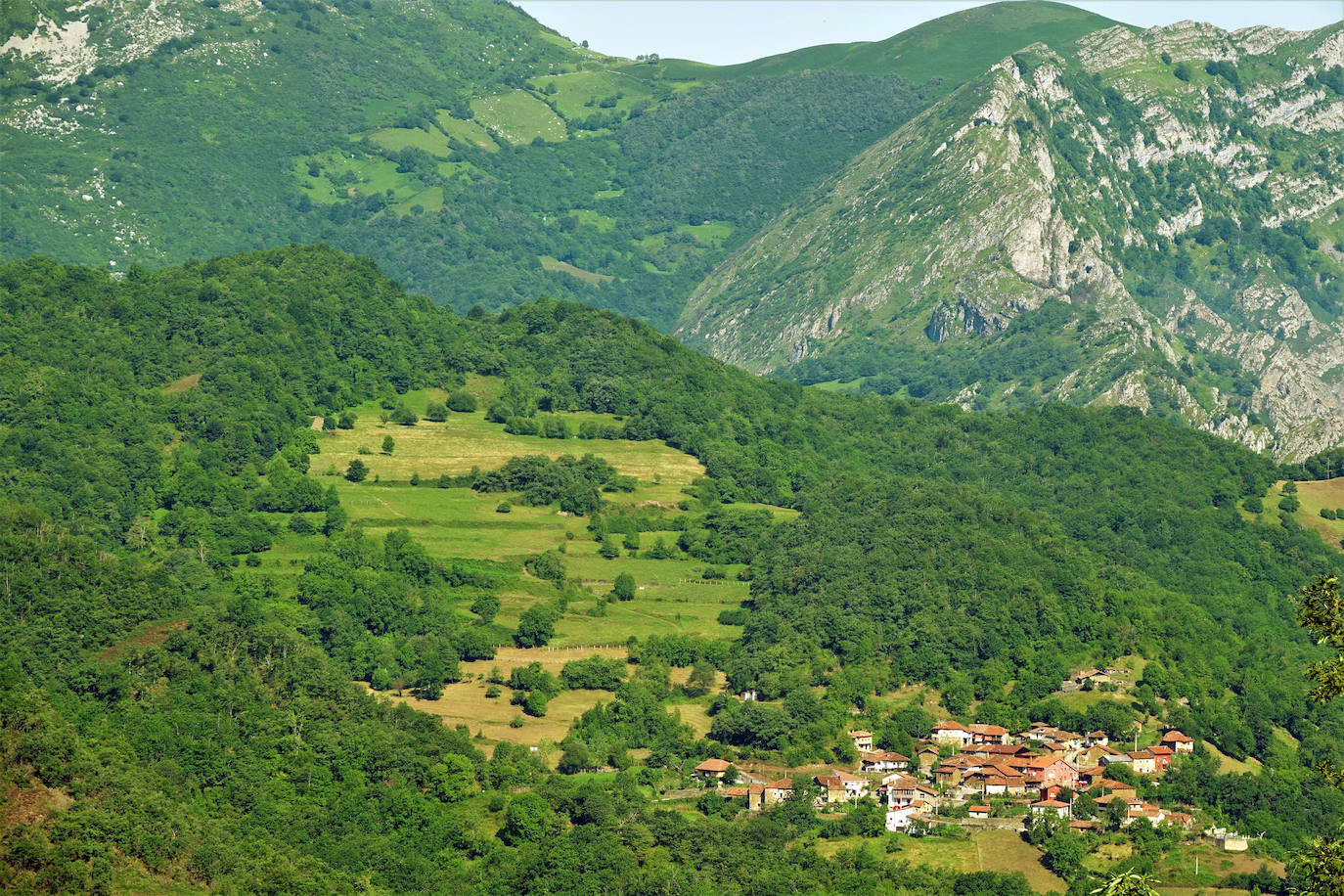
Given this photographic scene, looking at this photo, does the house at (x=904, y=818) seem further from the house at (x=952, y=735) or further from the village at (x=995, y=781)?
the house at (x=952, y=735)

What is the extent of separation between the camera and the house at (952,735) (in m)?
147

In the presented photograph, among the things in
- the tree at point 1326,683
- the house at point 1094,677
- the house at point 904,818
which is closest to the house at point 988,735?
the house at point 1094,677

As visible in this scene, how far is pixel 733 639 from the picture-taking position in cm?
16550

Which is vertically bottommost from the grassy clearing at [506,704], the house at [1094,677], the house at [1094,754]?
the house at [1094,754]

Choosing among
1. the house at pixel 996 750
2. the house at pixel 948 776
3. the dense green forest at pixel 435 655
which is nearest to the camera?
the dense green forest at pixel 435 655

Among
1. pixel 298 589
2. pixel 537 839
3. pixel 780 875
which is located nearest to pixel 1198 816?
pixel 780 875

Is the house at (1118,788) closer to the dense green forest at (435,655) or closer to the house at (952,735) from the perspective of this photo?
the dense green forest at (435,655)

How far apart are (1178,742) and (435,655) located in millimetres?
51142

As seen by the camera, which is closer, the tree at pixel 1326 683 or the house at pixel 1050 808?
the tree at pixel 1326 683

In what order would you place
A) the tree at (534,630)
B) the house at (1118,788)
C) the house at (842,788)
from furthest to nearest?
the tree at (534,630) < the house at (1118,788) < the house at (842,788)

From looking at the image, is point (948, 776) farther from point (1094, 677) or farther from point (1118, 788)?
point (1094, 677)

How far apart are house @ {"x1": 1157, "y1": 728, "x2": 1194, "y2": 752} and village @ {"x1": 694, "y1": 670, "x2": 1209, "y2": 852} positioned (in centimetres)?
7

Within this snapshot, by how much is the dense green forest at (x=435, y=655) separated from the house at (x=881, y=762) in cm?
287

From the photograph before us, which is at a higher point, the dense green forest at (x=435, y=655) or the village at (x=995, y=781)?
the dense green forest at (x=435, y=655)
